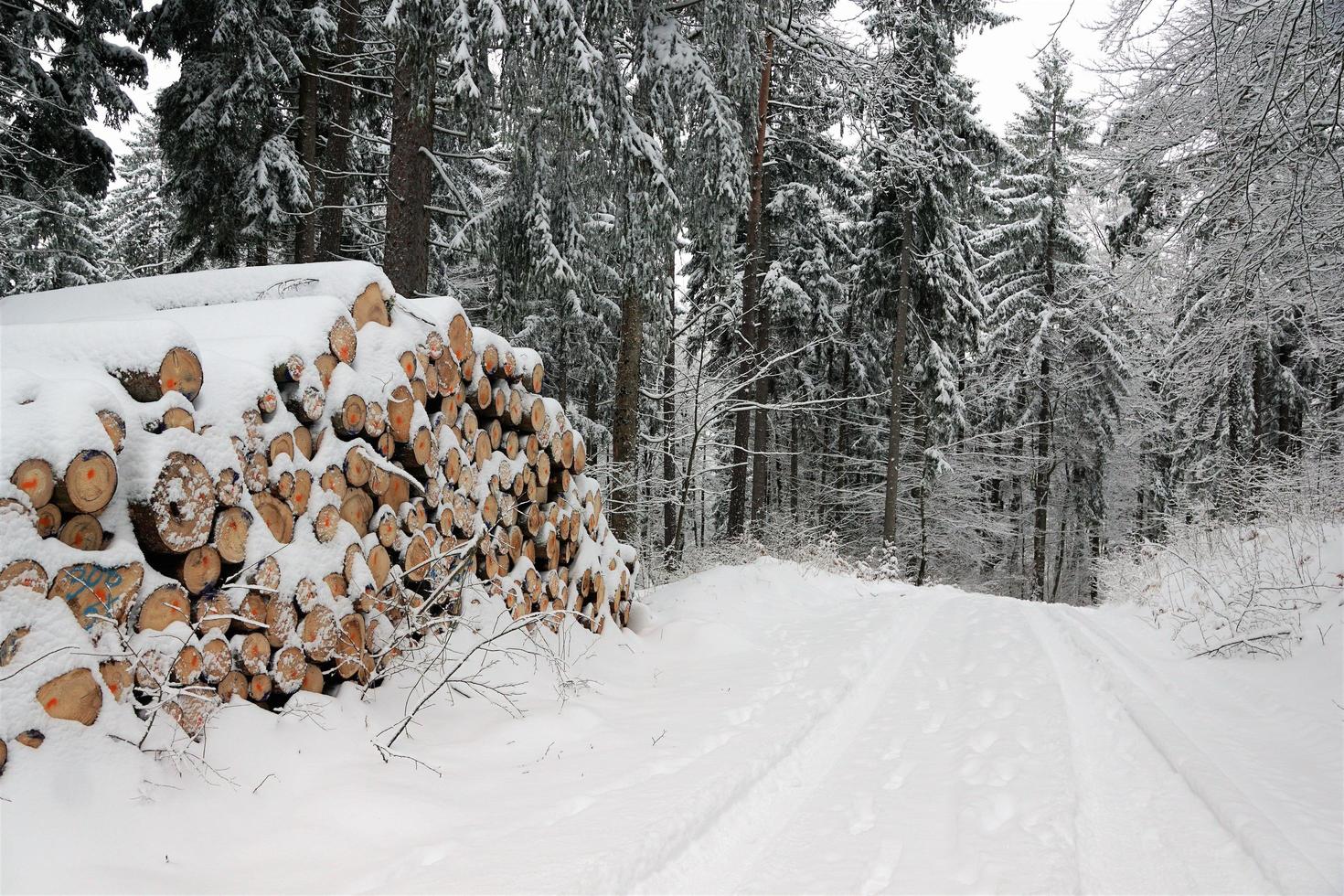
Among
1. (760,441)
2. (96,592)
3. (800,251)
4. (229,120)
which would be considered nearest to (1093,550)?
(800,251)

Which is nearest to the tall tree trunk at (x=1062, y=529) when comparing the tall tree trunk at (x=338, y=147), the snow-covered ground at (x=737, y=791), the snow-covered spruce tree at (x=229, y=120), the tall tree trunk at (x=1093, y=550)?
the tall tree trunk at (x=1093, y=550)

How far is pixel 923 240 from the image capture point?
16.6 meters

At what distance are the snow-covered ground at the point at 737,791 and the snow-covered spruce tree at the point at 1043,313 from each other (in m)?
16.2

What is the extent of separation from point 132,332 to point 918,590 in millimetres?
11443

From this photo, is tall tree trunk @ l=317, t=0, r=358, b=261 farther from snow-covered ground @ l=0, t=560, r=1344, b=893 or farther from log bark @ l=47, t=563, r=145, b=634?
log bark @ l=47, t=563, r=145, b=634

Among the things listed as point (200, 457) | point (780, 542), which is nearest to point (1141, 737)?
point (200, 457)

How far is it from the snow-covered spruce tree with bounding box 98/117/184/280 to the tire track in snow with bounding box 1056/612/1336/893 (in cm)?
1819

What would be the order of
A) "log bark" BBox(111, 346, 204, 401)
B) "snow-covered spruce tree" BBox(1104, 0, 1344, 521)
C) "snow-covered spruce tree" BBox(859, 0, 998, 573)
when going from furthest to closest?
"snow-covered spruce tree" BBox(859, 0, 998, 573) < "snow-covered spruce tree" BBox(1104, 0, 1344, 521) < "log bark" BBox(111, 346, 204, 401)

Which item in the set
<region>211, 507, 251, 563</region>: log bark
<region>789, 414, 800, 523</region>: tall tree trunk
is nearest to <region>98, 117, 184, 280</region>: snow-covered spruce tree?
<region>211, 507, 251, 563</region>: log bark

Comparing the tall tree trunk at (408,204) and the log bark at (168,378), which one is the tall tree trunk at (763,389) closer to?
the tall tree trunk at (408,204)

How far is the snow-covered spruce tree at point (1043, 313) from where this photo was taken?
19359 millimetres

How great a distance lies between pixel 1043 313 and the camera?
64.7 ft

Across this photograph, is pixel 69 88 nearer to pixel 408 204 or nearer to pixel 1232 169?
pixel 408 204

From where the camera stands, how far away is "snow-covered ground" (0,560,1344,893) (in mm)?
2316
